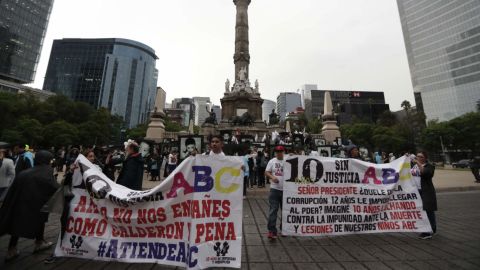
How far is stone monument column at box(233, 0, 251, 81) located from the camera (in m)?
40.2

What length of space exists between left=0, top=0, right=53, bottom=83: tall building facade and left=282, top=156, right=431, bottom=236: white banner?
10051 centimetres

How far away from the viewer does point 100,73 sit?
4749 inches

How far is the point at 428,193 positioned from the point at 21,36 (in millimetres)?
109020

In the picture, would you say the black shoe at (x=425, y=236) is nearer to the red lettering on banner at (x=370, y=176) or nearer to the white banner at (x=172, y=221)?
the red lettering on banner at (x=370, y=176)

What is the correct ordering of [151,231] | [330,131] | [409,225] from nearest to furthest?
[151,231] < [409,225] < [330,131]

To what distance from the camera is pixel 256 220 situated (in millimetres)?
7434

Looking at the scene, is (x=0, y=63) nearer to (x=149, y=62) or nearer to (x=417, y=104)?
(x=149, y=62)

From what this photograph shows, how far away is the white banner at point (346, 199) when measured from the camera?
5.65 m

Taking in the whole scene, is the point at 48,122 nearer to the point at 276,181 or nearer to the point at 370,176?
the point at 276,181

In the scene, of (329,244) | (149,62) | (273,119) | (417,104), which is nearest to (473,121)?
(273,119)

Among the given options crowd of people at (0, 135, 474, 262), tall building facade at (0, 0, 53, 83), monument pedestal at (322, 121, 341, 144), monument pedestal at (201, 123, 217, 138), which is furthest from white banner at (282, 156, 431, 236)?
tall building facade at (0, 0, 53, 83)

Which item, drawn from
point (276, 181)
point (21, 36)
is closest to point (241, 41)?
point (276, 181)

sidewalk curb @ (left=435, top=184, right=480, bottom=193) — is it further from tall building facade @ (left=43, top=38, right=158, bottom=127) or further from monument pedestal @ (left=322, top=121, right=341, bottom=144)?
tall building facade @ (left=43, top=38, right=158, bottom=127)

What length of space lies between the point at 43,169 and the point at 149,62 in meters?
149
